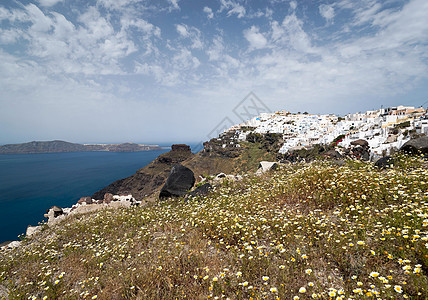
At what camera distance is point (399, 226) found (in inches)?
139

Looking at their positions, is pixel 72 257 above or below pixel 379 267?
below

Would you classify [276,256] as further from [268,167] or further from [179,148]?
[179,148]

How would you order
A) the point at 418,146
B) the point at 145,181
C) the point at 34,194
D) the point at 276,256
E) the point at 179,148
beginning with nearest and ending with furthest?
the point at 276,256, the point at 418,146, the point at 34,194, the point at 145,181, the point at 179,148

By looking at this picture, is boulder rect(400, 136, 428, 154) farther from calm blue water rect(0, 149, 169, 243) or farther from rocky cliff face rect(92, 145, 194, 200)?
rocky cliff face rect(92, 145, 194, 200)

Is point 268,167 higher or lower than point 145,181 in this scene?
higher

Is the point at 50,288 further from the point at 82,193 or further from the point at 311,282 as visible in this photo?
the point at 82,193

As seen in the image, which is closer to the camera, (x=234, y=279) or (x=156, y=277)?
(x=234, y=279)

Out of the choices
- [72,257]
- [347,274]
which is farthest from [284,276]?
[72,257]

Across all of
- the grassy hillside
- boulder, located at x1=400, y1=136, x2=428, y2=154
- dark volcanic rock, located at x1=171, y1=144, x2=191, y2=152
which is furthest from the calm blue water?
boulder, located at x1=400, y1=136, x2=428, y2=154

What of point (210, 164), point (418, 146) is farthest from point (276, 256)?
point (210, 164)

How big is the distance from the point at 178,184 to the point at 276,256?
9685 millimetres

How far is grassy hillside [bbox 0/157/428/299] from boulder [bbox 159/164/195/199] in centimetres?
543

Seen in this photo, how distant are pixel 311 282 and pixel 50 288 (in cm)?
552

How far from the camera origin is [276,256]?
3.69 meters
